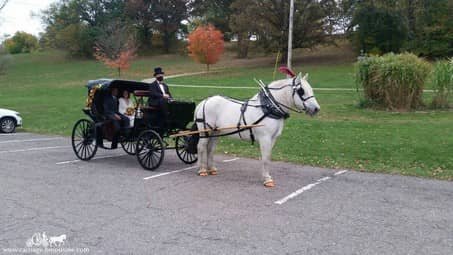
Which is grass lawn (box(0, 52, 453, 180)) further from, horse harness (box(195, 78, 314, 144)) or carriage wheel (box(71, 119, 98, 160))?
carriage wheel (box(71, 119, 98, 160))

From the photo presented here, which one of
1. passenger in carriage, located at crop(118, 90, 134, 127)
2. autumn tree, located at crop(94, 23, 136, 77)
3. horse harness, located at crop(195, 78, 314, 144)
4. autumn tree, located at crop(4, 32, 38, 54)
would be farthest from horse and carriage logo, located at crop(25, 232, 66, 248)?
autumn tree, located at crop(4, 32, 38, 54)

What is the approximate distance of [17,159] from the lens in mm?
10797

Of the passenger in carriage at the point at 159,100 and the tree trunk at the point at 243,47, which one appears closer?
the passenger in carriage at the point at 159,100

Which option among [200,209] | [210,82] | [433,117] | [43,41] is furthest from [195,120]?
[43,41]

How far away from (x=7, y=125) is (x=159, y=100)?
1124cm

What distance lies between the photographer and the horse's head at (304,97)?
754cm

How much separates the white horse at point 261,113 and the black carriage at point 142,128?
0.58 meters

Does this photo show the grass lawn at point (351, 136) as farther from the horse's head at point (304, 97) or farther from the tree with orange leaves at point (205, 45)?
the tree with orange leaves at point (205, 45)

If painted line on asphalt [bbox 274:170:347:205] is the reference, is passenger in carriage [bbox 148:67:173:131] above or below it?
above

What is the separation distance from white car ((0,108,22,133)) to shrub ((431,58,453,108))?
54.8 feet

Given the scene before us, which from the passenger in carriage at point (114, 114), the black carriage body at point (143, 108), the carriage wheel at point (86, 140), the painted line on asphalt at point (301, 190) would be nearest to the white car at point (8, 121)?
the carriage wheel at point (86, 140)

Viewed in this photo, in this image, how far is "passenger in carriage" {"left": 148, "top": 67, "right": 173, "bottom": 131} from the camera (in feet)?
30.2

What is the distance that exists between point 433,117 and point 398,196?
9330 millimetres

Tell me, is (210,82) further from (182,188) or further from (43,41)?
(43,41)
